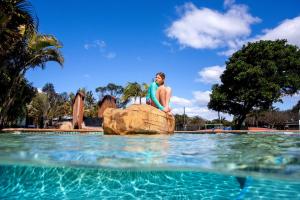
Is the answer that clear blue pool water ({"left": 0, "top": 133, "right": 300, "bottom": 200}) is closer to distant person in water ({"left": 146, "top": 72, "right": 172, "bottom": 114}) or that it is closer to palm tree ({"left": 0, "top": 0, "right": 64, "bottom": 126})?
distant person in water ({"left": 146, "top": 72, "right": 172, "bottom": 114})

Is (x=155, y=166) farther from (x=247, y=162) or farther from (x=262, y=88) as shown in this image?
(x=262, y=88)

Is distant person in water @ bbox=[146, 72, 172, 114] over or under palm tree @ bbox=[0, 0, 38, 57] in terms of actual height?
under

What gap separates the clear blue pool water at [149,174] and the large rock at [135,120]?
4.43 meters

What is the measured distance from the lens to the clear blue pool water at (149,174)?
674cm

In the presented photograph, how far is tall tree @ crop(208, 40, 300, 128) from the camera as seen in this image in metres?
37.1

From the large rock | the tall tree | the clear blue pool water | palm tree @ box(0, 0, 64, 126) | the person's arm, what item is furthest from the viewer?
the tall tree

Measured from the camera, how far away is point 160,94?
1395 centimetres

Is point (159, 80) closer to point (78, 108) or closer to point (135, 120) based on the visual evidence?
point (135, 120)

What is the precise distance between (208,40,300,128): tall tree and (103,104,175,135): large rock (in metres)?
25.8

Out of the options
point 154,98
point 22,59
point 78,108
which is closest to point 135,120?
point 154,98

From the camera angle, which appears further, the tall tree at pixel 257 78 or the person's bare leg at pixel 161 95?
the tall tree at pixel 257 78

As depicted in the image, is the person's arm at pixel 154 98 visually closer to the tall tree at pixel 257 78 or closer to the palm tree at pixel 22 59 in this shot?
the palm tree at pixel 22 59

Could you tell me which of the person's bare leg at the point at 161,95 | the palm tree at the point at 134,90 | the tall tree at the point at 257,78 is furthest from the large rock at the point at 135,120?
the palm tree at the point at 134,90

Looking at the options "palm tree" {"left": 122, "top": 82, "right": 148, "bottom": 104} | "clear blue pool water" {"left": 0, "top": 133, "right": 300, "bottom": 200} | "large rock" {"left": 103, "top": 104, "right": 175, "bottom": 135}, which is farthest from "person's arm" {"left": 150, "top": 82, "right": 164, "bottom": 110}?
"palm tree" {"left": 122, "top": 82, "right": 148, "bottom": 104}
